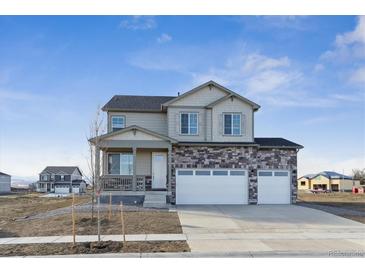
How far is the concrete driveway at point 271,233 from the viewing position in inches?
338

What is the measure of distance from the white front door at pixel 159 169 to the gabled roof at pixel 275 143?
602 cm

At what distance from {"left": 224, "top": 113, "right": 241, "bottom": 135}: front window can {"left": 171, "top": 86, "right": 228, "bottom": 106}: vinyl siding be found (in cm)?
138

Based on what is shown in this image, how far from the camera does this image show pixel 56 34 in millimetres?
10695

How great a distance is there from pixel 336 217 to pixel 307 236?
5.21 m

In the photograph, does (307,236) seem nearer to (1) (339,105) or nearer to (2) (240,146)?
(2) (240,146)

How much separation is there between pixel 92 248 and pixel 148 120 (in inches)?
530

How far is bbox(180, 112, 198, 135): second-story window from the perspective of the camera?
803 inches

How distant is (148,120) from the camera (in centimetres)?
2141

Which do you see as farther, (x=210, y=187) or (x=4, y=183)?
(x=4, y=183)

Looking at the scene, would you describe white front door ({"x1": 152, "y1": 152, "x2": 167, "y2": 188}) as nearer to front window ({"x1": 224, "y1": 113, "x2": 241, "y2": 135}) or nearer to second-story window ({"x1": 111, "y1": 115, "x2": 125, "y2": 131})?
second-story window ({"x1": 111, "y1": 115, "x2": 125, "y2": 131})

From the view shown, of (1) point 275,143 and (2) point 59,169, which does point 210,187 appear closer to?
(1) point 275,143

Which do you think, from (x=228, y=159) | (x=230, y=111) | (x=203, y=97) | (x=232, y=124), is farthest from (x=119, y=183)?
(x=230, y=111)

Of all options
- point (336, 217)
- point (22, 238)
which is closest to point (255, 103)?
point (336, 217)

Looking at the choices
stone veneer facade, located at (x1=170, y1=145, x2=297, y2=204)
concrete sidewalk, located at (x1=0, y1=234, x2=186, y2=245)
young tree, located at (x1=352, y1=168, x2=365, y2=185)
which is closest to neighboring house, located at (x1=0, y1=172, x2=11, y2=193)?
stone veneer facade, located at (x1=170, y1=145, x2=297, y2=204)
